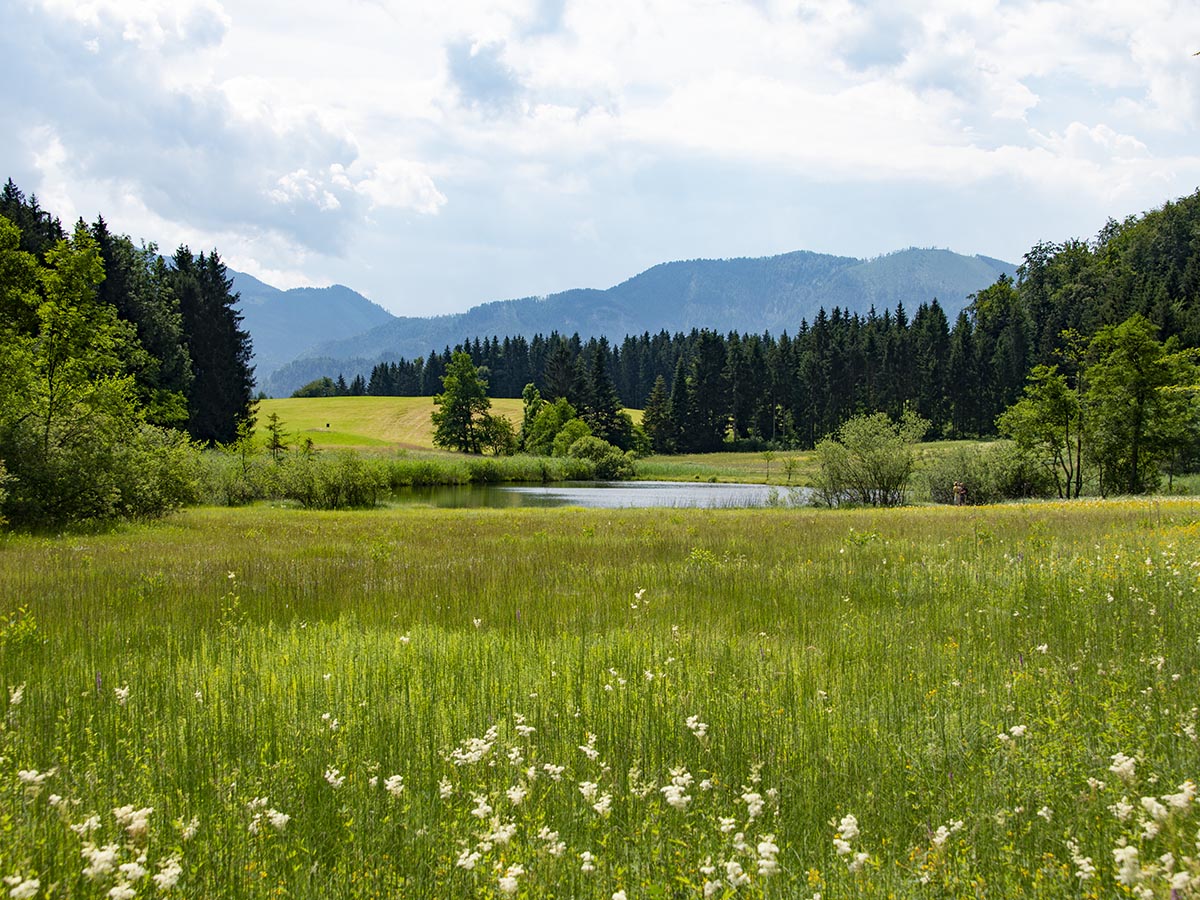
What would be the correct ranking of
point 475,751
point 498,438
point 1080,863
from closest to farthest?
1. point 1080,863
2. point 475,751
3. point 498,438

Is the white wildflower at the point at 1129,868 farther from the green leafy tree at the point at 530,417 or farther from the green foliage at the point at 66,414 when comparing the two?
the green leafy tree at the point at 530,417

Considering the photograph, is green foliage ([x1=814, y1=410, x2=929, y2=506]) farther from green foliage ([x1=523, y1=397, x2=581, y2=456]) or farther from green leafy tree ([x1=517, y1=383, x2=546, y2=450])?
green leafy tree ([x1=517, y1=383, x2=546, y2=450])

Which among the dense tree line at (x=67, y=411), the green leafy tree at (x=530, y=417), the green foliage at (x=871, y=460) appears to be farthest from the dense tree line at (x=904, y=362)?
the dense tree line at (x=67, y=411)

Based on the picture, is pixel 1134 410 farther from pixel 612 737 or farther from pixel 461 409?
pixel 461 409

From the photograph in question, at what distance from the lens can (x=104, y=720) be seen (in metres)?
5.46

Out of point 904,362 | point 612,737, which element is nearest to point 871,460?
point 612,737

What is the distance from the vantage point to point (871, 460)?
41594mm

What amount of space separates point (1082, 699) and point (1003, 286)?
6551 inches

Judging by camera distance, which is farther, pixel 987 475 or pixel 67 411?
pixel 987 475

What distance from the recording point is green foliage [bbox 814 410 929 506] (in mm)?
41656

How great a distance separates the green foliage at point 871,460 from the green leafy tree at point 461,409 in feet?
253

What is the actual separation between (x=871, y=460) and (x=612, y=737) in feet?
130

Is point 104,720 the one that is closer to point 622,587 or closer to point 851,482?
point 622,587

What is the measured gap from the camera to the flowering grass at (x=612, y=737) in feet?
11.1
